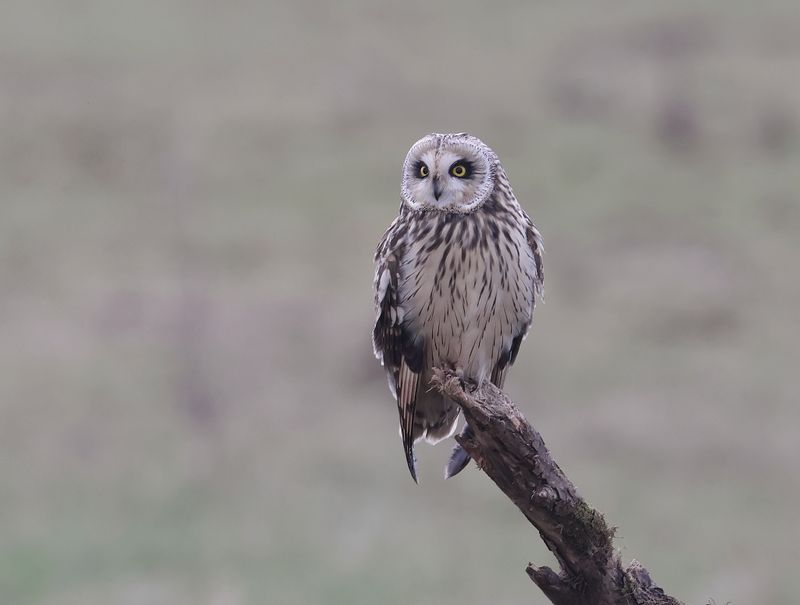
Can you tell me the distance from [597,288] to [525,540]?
5728 mm

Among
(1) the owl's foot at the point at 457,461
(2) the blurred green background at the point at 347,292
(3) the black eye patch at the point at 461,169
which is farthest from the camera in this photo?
(2) the blurred green background at the point at 347,292

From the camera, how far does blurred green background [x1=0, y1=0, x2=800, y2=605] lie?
12352 millimetres

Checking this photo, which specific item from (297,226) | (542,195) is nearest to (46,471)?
(297,226)

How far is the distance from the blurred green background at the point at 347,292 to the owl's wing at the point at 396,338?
5.13 metres

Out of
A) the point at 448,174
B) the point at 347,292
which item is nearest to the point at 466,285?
the point at 448,174

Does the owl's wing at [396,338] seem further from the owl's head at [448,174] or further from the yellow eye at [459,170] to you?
the yellow eye at [459,170]

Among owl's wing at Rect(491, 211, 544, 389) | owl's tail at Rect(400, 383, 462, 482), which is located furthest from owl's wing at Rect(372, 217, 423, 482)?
owl's wing at Rect(491, 211, 544, 389)

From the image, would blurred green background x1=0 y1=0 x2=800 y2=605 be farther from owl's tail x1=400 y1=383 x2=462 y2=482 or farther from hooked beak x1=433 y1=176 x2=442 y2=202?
hooked beak x1=433 y1=176 x2=442 y2=202

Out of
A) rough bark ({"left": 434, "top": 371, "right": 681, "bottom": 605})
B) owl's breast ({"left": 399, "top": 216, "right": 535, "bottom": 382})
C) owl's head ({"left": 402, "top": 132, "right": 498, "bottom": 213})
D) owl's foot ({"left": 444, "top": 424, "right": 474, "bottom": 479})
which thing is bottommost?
rough bark ({"left": 434, "top": 371, "right": 681, "bottom": 605})

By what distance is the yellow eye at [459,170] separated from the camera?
5882 millimetres

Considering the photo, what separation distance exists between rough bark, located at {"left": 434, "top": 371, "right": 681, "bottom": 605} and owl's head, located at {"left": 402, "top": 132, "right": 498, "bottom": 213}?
120 centimetres

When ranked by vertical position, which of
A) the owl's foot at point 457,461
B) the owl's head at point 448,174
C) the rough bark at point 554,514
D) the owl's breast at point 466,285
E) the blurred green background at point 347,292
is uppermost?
the blurred green background at point 347,292

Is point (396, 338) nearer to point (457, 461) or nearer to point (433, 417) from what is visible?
point (433, 417)

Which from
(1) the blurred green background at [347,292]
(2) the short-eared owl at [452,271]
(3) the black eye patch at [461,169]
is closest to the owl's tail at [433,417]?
(2) the short-eared owl at [452,271]
